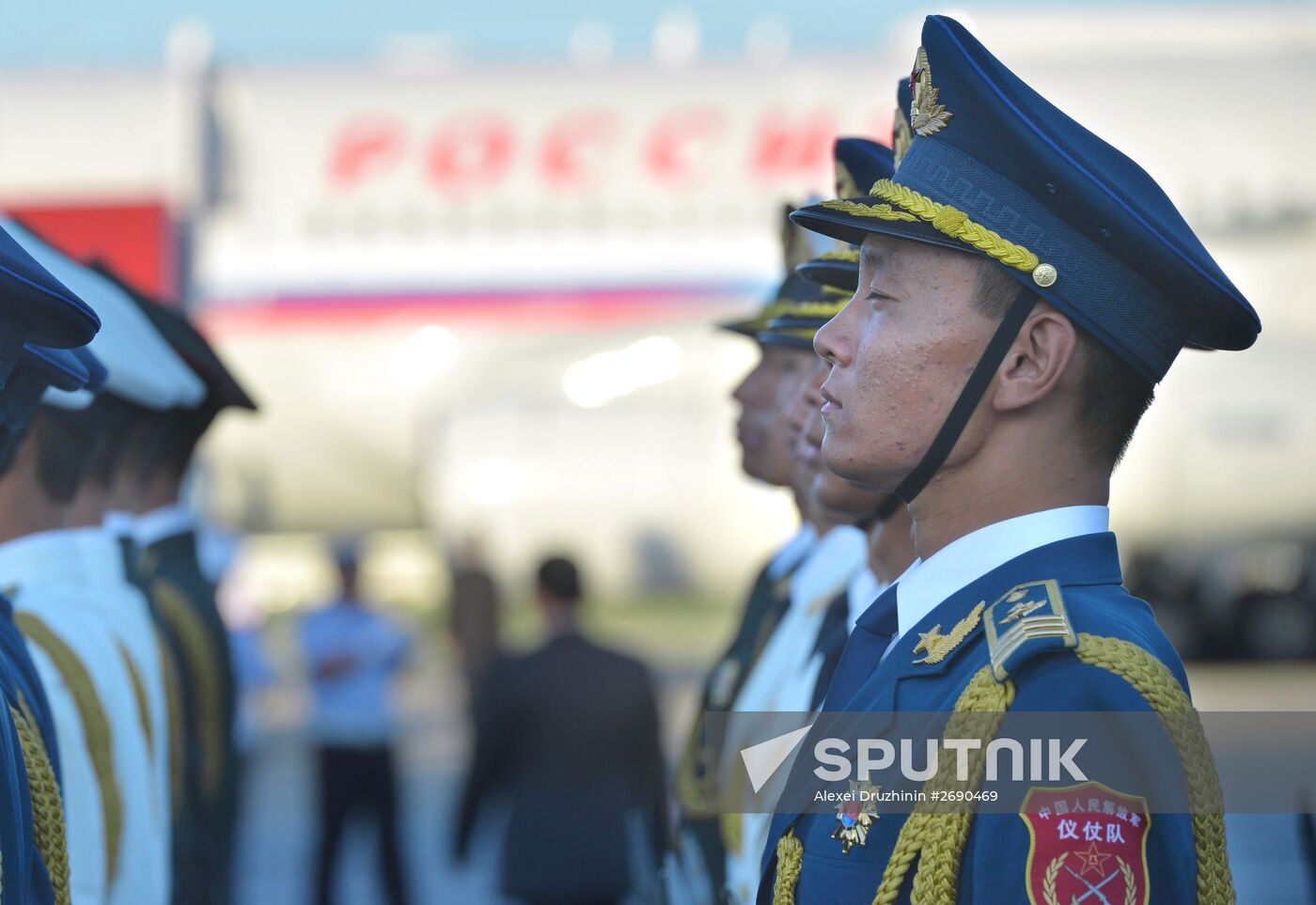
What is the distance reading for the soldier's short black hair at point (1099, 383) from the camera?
1360mm

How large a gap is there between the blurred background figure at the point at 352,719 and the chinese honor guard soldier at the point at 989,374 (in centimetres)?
411

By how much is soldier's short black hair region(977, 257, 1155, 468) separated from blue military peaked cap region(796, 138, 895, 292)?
1.57 feet

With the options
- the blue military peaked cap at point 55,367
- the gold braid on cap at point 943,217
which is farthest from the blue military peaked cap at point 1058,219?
the blue military peaked cap at point 55,367

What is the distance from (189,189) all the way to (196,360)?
10026 millimetres

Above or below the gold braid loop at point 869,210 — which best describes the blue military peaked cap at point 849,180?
above

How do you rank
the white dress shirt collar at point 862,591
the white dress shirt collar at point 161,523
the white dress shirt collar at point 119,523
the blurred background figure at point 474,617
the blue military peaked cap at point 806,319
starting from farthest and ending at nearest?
1. the blurred background figure at point 474,617
2. the white dress shirt collar at point 161,523
3. the white dress shirt collar at point 119,523
4. the blue military peaked cap at point 806,319
5. the white dress shirt collar at point 862,591

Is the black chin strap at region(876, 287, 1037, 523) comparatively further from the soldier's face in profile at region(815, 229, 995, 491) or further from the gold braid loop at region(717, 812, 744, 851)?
the gold braid loop at region(717, 812, 744, 851)

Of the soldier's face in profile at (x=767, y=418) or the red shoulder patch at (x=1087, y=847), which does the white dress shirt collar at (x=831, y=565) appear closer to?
the soldier's face in profile at (x=767, y=418)

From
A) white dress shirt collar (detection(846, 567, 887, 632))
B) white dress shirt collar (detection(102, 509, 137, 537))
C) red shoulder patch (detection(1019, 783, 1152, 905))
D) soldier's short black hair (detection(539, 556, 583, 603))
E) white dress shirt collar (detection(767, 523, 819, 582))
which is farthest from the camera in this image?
soldier's short black hair (detection(539, 556, 583, 603))

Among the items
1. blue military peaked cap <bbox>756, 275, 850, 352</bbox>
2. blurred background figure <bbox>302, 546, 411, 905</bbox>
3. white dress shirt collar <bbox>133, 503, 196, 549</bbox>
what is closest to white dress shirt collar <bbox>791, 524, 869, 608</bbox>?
blue military peaked cap <bbox>756, 275, 850, 352</bbox>

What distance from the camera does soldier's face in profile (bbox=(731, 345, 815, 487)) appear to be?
2.80 m

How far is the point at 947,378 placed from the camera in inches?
54.1

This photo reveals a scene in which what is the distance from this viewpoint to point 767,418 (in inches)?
113

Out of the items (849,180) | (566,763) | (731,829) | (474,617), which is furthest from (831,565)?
(474,617)
